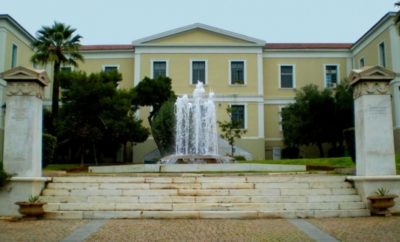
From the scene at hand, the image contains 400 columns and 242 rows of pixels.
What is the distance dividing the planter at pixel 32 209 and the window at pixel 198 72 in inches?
1246

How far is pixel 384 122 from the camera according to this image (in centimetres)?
1145

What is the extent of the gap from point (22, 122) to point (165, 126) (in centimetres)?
1997

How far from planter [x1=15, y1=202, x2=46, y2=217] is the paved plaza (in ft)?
0.88

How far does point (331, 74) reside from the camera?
4306cm

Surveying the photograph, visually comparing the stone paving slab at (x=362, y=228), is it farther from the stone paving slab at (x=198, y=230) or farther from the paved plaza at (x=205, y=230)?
the stone paving slab at (x=198, y=230)

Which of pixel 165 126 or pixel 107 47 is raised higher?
pixel 107 47

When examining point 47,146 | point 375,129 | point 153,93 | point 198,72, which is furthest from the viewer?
point 198,72

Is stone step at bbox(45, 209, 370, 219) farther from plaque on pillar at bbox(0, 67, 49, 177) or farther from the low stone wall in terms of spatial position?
the low stone wall

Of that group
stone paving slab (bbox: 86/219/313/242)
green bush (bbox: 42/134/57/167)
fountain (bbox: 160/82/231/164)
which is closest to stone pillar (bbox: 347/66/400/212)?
stone paving slab (bbox: 86/219/313/242)

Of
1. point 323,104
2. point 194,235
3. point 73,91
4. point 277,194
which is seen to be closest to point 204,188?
point 277,194

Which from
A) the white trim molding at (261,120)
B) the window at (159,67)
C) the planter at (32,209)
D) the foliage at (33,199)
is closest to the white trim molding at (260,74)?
the white trim molding at (261,120)

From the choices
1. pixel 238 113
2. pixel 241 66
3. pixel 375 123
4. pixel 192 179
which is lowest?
pixel 192 179

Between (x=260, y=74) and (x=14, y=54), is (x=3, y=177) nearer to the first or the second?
(x=14, y=54)

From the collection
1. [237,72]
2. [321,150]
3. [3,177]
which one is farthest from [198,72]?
[3,177]
